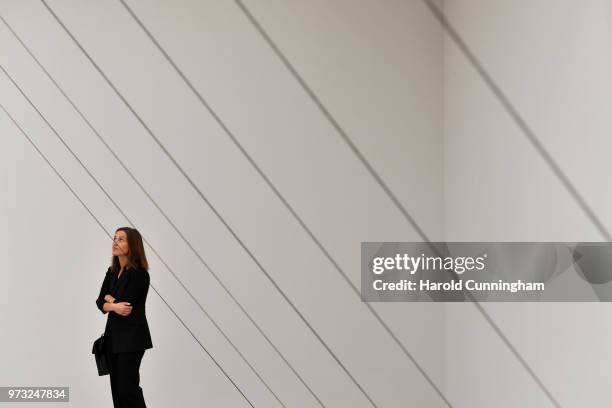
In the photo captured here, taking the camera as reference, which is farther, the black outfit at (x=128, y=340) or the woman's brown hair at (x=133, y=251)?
the woman's brown hair at (x=133, y=251)

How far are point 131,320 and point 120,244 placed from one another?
31 centimetres

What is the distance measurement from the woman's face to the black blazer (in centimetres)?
10

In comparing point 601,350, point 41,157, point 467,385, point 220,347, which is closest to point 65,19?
point 41,157

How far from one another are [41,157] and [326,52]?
1.35 m

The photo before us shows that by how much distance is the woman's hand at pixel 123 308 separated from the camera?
284 cm

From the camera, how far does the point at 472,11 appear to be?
3062mm

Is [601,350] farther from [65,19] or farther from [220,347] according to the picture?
[65,19]

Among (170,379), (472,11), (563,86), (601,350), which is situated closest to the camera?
(601,350)

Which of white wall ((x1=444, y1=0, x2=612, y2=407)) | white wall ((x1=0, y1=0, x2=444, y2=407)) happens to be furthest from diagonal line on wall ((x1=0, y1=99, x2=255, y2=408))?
white wall ((x1=444, y1=0, x2=612, y2=407))

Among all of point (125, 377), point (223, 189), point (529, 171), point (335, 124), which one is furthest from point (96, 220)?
point (529, 171)

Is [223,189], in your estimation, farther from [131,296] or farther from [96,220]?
[131,296]

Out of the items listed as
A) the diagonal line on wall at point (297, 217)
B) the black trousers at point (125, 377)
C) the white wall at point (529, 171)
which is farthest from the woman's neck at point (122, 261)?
the white wall at point (529, 171)

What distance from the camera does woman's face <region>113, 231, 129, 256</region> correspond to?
2.98m

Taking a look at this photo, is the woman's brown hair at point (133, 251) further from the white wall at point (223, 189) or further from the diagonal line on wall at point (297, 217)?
the diagonal line on wall at point (297, 217)
